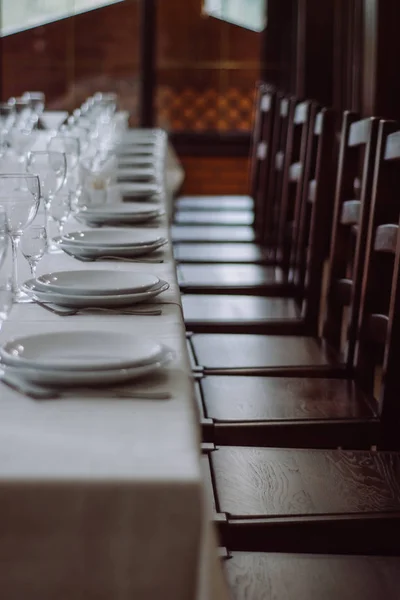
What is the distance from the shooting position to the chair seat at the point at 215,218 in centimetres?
449

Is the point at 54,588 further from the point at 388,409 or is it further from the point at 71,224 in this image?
the point at 71,224

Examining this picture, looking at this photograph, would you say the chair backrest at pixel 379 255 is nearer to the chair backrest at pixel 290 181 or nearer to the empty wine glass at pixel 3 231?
the empty wine glass at pixel 3 231

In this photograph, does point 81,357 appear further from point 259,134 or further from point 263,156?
point 259,134

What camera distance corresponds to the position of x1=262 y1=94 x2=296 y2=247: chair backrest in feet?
12.4

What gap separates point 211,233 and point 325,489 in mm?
2739

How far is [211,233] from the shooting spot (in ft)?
13.9

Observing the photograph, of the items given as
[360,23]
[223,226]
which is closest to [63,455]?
[223,226]

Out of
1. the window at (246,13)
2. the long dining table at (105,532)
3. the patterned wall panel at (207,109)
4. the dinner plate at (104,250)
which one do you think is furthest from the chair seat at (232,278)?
the window at (246,13)

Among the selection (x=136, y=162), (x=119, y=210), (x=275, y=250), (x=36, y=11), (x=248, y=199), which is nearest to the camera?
(x=119, y=210)

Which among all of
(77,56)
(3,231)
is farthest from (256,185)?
(77,56)

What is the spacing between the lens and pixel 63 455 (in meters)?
0.90

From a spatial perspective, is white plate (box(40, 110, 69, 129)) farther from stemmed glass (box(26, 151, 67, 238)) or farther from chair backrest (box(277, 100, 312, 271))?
stemmed glass (box(26, 151, 67, 238))

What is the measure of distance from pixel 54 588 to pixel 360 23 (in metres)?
5.13

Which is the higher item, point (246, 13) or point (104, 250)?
point (246, 13)
